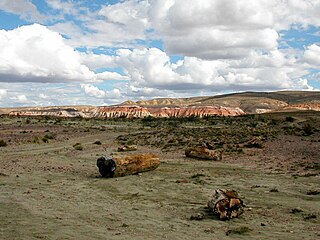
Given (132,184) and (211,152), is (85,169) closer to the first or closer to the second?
(132,184)

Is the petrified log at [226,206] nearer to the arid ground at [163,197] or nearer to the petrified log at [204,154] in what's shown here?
the arid ground at [163,197]

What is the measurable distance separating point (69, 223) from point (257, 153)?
1670cm

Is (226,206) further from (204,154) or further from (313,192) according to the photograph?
(204,154)

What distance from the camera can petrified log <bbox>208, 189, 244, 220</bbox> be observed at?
11.0 meters

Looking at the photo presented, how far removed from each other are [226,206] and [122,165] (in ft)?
23.5

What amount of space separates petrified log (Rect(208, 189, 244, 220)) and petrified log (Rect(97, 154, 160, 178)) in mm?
6685

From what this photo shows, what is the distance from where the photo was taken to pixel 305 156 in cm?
2319

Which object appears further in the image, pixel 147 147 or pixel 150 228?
pixel 147 147

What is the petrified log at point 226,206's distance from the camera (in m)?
11.0

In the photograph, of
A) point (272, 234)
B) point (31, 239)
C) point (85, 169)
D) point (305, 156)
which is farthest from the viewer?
point (305, 156)

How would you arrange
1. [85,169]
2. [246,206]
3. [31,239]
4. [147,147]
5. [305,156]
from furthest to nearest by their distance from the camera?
[147,147]
[305,156]
[85,169]
[246,206]
[31,239]

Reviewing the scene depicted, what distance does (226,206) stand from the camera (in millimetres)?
11102

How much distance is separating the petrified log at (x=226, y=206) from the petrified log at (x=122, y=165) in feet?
21.9

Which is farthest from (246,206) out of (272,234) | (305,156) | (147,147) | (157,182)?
(147,147)
